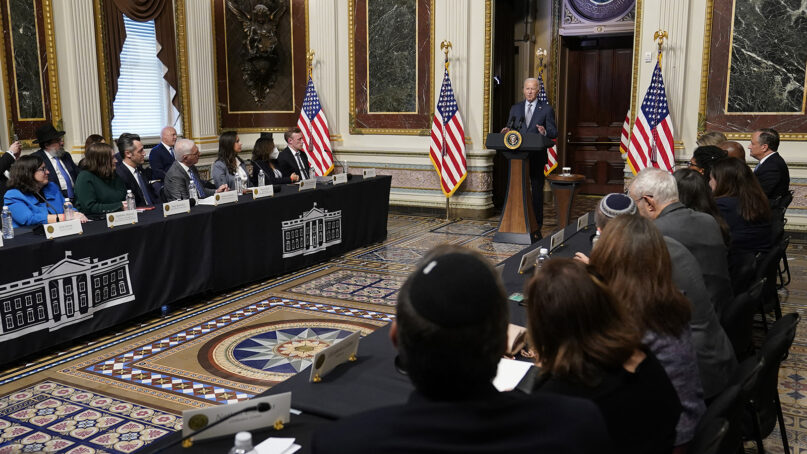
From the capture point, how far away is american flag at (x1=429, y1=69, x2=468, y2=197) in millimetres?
9133

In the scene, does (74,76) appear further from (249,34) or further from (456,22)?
(456,22)

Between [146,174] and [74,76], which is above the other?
[74,76]

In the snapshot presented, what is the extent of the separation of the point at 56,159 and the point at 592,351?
21.8 feet

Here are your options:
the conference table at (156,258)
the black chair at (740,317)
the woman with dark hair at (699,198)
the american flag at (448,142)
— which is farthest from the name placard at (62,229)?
the american flag at (448,142)

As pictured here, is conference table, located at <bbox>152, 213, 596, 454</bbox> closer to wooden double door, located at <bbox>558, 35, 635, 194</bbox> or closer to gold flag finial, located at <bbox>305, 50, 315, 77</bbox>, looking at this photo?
gold flag finial, located at <bbox>305, 50, 315, 77</bbox>

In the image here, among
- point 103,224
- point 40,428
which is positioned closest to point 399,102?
point 103,224

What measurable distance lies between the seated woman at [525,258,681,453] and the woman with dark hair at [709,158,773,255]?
298cm

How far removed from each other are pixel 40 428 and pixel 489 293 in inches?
122

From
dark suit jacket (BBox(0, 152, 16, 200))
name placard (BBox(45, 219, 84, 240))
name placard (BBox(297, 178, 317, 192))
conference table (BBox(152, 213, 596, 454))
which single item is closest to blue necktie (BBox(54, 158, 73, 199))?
dark suit jacket (BBox(0, 152, 16, 200))

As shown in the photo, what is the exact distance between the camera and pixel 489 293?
1.09 metres

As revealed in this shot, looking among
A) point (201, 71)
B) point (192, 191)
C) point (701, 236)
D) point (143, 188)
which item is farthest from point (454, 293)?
point (201, 71)

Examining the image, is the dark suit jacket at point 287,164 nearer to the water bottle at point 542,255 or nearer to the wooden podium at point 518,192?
the wooden podium at point 518,192

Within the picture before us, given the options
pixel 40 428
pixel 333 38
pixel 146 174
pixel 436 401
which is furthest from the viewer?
pixel 333 38

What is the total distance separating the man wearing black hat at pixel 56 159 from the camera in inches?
261
